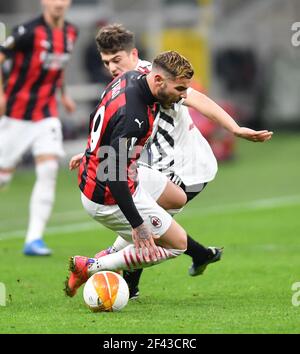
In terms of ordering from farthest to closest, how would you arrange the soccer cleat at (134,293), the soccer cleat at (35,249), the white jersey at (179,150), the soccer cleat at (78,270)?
the soccer cleat at (35,249)
the white jersey at (179,150)
the soccer cleat at (134,293)
the soccer cleat at (78,270)

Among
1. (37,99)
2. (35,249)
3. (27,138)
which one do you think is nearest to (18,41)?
(37,99)

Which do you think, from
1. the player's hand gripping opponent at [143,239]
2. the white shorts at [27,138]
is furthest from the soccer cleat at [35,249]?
the player's hand gripping opponent at [143,239]

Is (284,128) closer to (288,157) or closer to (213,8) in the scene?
(213,8)

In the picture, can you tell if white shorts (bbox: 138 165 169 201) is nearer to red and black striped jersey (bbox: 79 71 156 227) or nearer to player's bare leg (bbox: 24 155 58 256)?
red and black striped jersey (bbox: 79 71 156 227)

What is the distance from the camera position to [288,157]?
22.9 metres

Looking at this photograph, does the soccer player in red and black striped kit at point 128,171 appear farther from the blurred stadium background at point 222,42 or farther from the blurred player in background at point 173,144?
the blurred stadium background at point 222,42

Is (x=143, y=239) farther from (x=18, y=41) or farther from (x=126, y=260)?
(x=18, y=41)

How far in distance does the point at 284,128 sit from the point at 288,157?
5.25 m

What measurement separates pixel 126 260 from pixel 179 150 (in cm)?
130

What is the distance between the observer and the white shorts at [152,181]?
27.6 ft

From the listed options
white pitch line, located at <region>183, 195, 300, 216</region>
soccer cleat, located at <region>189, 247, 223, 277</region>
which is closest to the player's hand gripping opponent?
soccer cleat, located at <region>189, 247, 223, 277</region>

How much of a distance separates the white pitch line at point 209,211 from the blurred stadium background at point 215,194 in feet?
0.08

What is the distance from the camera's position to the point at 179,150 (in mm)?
8969
